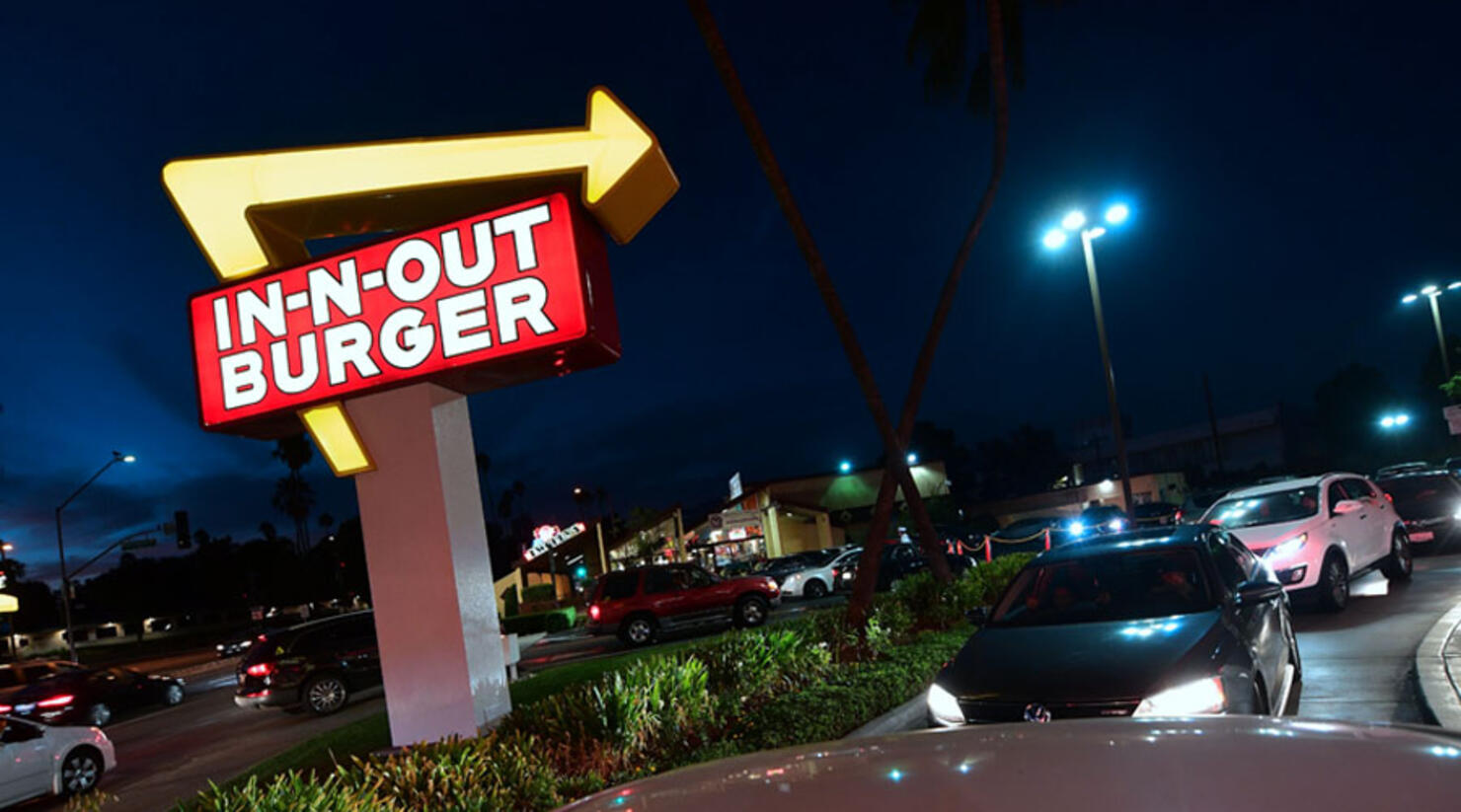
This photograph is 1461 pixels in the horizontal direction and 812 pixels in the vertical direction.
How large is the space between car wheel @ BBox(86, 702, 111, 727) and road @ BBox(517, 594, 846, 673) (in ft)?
28.6

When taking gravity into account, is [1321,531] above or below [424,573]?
below

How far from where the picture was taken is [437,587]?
7.96 metres

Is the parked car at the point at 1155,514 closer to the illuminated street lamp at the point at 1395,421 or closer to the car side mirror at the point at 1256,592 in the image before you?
the car side mirror at the point at 1256,592

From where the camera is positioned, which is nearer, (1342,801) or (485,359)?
(1342,801)

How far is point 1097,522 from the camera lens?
28234mm

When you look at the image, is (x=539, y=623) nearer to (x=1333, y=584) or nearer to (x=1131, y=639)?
(x=1333, y=584)

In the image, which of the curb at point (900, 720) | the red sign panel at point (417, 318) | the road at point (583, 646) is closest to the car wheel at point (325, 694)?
the road at point (583, 646)

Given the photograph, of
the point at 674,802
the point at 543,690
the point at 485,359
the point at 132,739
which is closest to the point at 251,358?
the point at 485,359

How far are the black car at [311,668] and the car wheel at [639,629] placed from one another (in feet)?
16.5

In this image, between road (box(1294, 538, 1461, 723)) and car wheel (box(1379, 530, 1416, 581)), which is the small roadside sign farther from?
car wheel (box(1379, 530, 1416, 581))

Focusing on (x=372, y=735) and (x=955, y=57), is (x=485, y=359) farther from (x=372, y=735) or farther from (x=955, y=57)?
(x=955, y=57)

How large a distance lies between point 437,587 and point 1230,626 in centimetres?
590

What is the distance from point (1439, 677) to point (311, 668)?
1617 cm

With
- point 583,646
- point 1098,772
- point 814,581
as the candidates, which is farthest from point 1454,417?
point 1098,772
